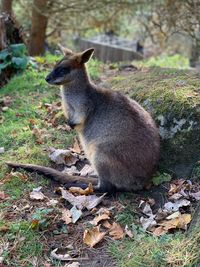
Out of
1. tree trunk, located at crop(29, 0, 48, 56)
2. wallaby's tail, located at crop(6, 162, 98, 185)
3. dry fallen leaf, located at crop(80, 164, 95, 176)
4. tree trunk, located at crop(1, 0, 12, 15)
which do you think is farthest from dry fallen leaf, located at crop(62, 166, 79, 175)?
tree trunk, located at crop(29, 0, 48, 56)

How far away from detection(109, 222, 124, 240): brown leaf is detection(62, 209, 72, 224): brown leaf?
0.37m

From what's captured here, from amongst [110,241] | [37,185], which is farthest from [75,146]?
[110,241]

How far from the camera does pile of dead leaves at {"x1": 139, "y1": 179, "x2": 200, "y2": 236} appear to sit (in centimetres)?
385

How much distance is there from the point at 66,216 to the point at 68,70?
158 centimetres

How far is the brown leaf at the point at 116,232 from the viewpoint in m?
3.82

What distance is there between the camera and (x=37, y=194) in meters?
4.38

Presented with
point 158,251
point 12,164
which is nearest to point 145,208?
point 158,251

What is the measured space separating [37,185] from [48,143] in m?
0.95

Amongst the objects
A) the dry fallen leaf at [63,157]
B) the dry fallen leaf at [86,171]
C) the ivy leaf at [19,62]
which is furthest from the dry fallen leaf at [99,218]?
the ivy leaf at [19,62]

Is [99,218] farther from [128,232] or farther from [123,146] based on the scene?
[123,146]

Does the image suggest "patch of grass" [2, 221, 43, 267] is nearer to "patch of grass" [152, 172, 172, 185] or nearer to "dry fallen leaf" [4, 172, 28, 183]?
"dry fallen leaf" [4, 172, 28, 183]

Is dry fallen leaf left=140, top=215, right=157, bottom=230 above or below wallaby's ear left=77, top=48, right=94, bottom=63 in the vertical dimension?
below

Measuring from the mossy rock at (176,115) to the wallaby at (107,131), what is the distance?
1.04 feet

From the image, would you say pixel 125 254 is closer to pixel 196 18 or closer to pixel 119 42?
pixel 196 18
